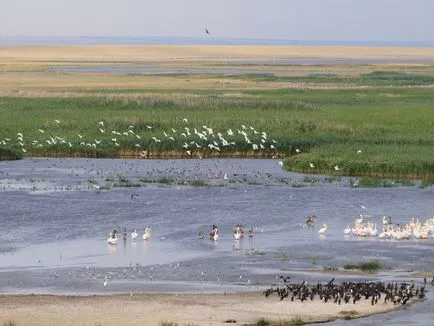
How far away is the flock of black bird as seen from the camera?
2159 centimetres

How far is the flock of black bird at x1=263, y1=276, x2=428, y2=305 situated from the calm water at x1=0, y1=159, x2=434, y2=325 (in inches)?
15.3

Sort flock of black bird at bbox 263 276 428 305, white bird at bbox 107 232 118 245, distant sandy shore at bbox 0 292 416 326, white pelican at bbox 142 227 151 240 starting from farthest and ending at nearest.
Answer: white pelican at bbox 142 227 151 240
white bird at bbox 107 232 118 245
flock of black bird at bbox 263 276 428 305
distant sandy shore at bbox 0 292 416 326

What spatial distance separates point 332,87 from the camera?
8681 centimetres

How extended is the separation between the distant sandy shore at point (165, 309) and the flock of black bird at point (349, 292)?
0.17 metres

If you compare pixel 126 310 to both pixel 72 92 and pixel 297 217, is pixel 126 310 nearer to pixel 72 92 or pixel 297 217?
pixel 297 217

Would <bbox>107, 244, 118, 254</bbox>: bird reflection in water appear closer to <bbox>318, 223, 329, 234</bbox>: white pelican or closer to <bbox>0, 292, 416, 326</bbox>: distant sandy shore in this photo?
<bbox>0, 292, 416, 326</bbox>: distant sandy shore

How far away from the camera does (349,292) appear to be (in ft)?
71.6

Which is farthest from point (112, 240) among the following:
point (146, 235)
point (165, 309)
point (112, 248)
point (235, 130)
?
point (235, 130)

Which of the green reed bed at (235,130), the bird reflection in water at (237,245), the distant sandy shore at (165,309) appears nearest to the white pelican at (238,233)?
→ the bird reflection in water at (237,245)

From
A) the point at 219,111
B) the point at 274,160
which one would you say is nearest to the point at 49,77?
the point at 219,111

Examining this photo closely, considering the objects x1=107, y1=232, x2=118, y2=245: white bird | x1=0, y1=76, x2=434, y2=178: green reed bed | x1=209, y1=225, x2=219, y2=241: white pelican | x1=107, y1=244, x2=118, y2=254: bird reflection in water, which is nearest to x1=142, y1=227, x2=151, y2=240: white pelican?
x1=107, y1=232, x2=118, y2=245: white bird

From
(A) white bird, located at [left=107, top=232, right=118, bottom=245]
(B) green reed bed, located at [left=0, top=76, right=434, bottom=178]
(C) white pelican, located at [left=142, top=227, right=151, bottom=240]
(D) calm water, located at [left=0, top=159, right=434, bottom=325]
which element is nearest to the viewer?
(D) calm water, located at [left=0, top=159, right=434, bottom=325]

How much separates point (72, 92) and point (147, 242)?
1951 inches

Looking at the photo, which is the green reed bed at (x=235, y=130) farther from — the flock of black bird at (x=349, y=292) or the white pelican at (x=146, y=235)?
the flock of black bird at (x=349, y=292)
